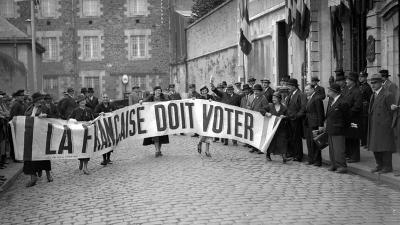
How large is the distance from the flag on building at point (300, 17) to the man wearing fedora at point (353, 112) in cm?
833

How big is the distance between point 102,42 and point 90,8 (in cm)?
290

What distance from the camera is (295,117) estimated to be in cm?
1442

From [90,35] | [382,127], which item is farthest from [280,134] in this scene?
[90,35]

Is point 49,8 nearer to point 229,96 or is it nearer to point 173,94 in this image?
point 173,94

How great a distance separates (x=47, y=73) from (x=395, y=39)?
36516 millimetres

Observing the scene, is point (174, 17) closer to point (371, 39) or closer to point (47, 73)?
point (47, 73)

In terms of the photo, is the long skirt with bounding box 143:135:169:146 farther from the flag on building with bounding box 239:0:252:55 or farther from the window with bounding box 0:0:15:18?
the window with bounding box 0:0:15:18

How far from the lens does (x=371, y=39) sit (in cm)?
1745

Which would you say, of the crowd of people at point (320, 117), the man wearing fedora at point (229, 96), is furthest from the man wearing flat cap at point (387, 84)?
the man wearing fedora at point (229, 96)

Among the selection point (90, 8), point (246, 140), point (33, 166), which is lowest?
point (33, 166)

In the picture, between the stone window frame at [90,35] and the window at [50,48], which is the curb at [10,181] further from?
the window at [50,48]

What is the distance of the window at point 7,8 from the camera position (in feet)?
154

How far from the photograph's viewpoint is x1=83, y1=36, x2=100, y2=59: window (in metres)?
47.8

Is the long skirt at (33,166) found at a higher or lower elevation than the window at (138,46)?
lower
